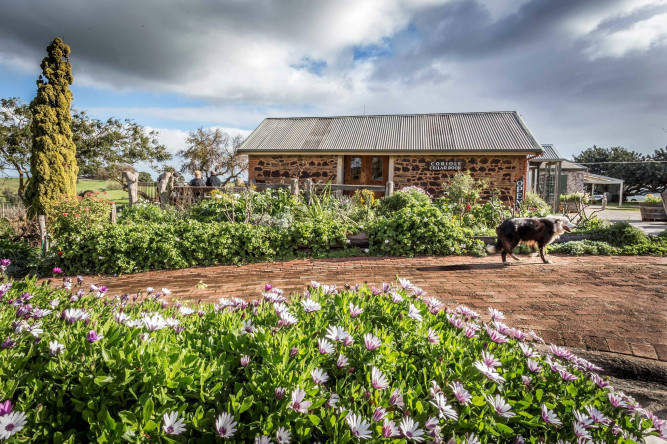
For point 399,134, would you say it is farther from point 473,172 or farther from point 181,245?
point 181,245

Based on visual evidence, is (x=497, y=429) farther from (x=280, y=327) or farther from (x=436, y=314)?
(x=280, y=327)

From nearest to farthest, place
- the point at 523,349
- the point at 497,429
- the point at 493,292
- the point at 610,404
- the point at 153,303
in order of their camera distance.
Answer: the point at 497,429, the point at 610,404, the point at 523,349, the point at 153,303, the point at 493,292

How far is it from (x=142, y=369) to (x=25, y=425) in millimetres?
382

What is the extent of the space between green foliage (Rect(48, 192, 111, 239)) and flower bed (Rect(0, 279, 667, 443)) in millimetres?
5287

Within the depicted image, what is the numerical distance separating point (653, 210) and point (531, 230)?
44.7 feet

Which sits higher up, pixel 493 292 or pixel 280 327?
pixel 280 327

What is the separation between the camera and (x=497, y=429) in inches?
51.1

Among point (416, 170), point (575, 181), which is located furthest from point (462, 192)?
point (575, 181)

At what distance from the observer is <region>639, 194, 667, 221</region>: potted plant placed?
47.8 feet

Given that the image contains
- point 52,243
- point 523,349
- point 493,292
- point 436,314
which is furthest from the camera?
point 52,243

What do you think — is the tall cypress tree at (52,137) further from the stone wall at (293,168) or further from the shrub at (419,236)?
the shrub at (419,236)

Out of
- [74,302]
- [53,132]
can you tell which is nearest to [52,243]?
[74,302]

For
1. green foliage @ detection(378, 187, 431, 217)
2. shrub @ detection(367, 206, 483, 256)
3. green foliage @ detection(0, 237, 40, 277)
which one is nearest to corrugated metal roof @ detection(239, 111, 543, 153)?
green foliage @ detection(378, 187, 431, 217)

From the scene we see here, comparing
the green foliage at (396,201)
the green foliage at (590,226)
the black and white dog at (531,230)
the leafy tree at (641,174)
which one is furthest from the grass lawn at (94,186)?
the leafy tree at (641,174)
